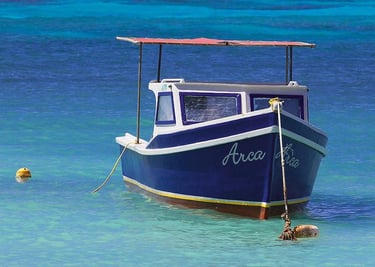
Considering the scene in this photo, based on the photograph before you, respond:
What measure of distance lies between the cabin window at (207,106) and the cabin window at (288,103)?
0.24 m

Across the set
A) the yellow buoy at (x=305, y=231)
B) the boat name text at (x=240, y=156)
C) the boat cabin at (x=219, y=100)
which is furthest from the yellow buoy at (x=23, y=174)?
the yellow buoy at (x=305, y=231)

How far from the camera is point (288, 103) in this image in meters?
16.8

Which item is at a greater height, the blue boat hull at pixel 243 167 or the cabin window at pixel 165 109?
the cabin window at pixel 165 109

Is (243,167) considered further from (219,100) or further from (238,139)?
(219,100)

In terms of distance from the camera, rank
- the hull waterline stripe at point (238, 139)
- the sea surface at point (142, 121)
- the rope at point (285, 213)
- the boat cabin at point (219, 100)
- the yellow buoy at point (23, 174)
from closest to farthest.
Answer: the sea surface at point (142, 121)
the rope at point (285, 213)
the hull waterline stripe at point (238, 139)
the boat cabin at point (219, 100)
the yellow buoy at point (23, 174)

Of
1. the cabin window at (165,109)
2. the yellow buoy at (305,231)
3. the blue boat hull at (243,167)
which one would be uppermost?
the cabin window at (165,109)

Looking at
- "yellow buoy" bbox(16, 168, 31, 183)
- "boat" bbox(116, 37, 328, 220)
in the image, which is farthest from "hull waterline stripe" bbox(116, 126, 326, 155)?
"yellow buoy" bbox(16, 168, 31, 183)

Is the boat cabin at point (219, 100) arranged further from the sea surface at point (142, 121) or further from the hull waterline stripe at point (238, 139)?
the sea surface at point (142, 121)

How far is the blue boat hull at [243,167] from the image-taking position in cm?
1552

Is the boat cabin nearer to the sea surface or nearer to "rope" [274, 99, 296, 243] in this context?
"rope" [274, 99, 296, 243]

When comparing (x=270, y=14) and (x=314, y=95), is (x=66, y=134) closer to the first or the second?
(x=314, y=95)

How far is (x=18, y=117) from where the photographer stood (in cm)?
2941

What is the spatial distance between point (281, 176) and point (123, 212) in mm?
2459

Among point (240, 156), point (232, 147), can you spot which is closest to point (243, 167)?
point (240, 156)
